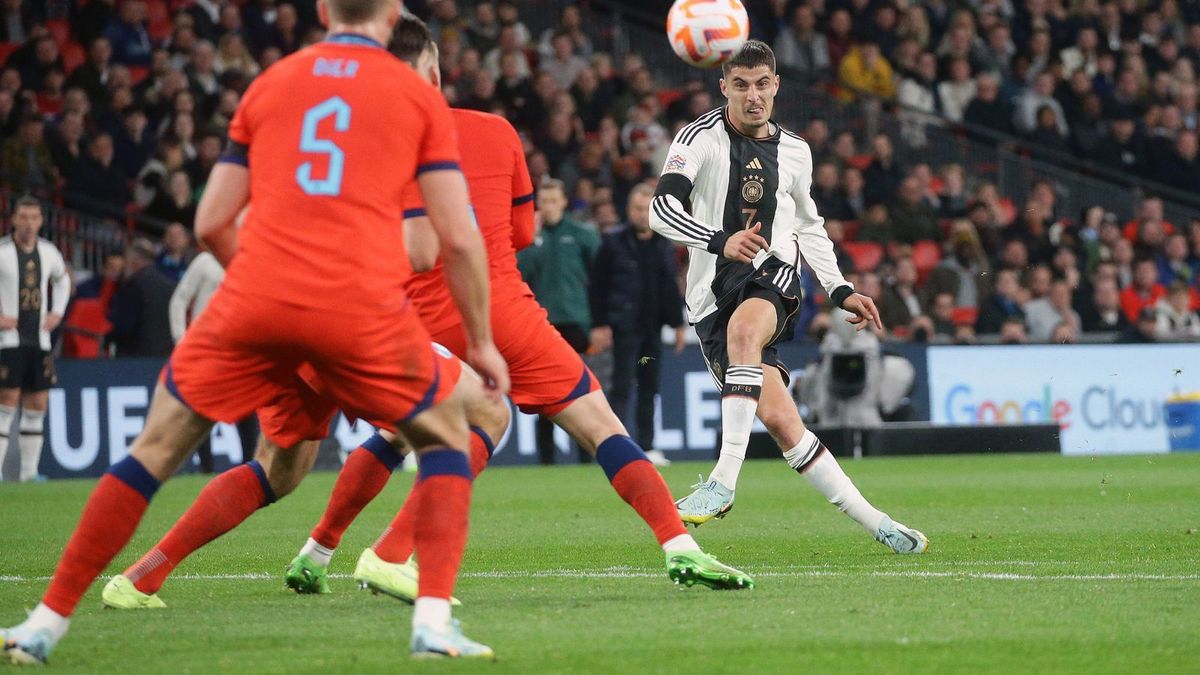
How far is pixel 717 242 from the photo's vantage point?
8.21 metres

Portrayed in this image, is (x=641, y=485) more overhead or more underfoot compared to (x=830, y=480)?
more overhead

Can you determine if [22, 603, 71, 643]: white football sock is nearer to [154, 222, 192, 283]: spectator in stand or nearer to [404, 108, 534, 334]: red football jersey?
[404, 108, 534, 334]: red football jersey

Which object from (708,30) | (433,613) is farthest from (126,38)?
(433,613)

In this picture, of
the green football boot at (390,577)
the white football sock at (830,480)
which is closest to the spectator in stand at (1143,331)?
the white football sock at (830,480)

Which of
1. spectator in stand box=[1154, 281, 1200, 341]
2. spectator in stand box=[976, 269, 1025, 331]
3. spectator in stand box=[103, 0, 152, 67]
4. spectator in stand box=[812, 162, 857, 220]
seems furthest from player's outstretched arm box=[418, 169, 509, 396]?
spectator in stand box=[812, 162, 857, 220]

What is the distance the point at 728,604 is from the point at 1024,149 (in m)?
19.7

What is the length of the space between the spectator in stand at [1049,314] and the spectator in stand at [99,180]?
33.1ft

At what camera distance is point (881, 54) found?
24781 millimetres

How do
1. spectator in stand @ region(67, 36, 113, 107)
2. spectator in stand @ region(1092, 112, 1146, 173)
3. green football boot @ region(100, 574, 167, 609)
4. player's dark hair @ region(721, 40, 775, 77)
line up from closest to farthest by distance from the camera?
green football boot @ region(100, 574, 167, 609) < player's dark hair @ region(721, 40, 775, 77) < spectator in stand @ region(67, 36, 113, 107) < spectator in stand @ region(1092, 112, 1146, 173)

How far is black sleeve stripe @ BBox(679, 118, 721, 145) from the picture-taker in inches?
341

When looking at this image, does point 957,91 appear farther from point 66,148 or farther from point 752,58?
point 752,58

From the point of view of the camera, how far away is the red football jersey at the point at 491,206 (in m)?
6.52

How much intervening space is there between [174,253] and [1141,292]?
38.0ft

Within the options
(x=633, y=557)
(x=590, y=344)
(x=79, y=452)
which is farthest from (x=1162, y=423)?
(x=633, y=557)
